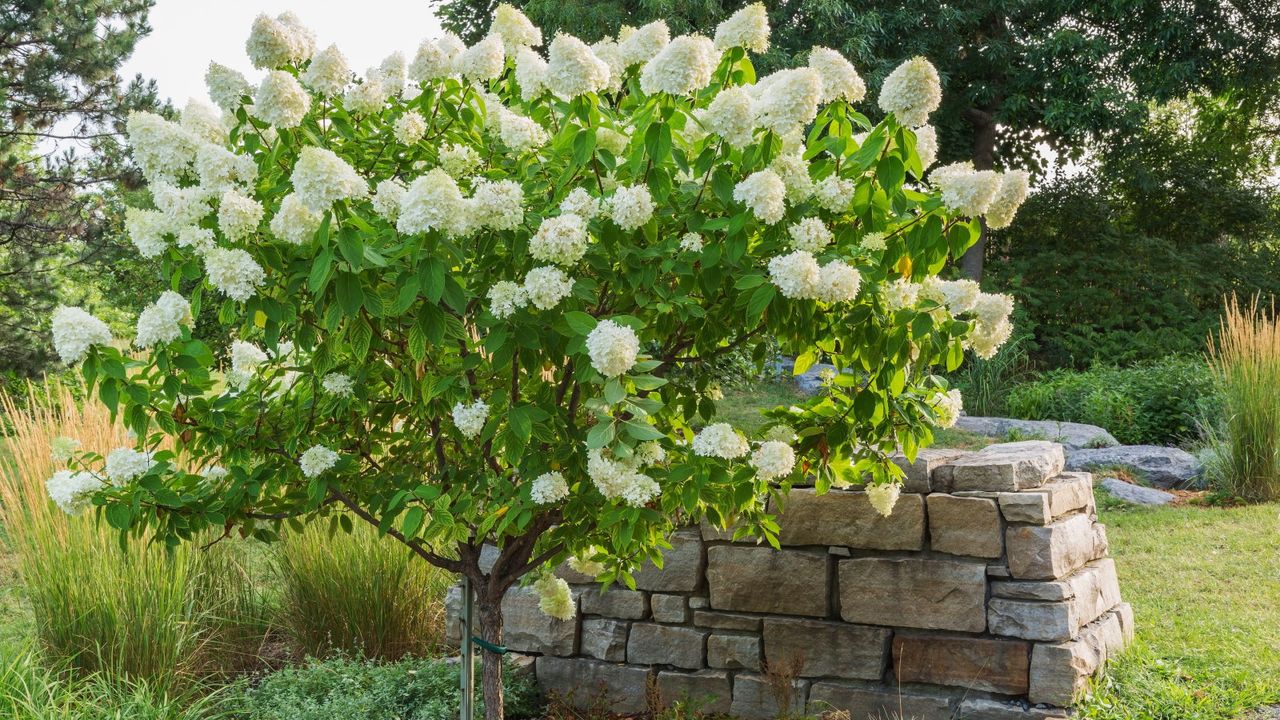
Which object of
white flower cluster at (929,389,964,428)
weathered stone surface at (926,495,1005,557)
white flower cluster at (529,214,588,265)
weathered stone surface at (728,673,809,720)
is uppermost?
white flower cluster at (529,214,588,265)

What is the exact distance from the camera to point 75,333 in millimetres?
2299

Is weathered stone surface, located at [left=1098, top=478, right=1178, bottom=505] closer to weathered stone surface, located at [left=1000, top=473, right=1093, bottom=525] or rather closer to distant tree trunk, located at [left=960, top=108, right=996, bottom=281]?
weathered stone surface, located at [left=1000, top=473, right=1093, bottom=525]

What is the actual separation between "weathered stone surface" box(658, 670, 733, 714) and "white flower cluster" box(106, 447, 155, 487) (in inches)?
83.3

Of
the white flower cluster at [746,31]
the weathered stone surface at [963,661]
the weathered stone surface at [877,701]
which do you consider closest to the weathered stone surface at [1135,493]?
the weathered stone surface at [963,661]

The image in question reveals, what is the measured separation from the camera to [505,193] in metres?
2.18

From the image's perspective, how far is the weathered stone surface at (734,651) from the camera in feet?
12.9

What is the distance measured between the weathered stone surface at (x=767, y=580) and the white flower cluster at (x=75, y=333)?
2378 mm

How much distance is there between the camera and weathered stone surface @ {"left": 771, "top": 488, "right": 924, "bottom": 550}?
375cm

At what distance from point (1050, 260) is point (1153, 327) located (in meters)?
1.51

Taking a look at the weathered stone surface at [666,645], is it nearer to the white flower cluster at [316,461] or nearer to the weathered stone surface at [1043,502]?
the weathered stone surface at [1043,502]

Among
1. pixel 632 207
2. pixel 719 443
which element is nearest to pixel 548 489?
pixel 719 443

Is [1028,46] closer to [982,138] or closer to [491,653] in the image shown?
[982,138]

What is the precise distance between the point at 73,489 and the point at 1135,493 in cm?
664

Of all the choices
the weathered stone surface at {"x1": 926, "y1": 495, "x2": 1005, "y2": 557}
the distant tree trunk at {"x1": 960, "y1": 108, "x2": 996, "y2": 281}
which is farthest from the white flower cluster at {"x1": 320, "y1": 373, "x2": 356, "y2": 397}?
the distant tree trunk at {"x1": 960, "y1": 108, "x2": 996, "y2": 281}
